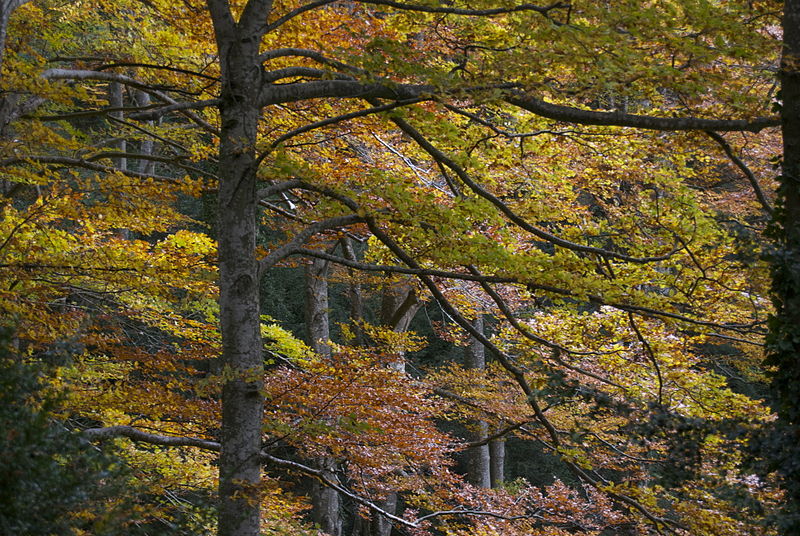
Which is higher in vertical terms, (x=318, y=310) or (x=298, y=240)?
(x=318, y=310)

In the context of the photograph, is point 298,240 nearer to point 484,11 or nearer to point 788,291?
point 484,11

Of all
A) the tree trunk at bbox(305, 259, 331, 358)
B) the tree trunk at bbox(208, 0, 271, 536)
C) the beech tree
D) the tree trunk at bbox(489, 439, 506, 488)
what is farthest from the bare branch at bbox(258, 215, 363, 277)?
the tree trunk at bbox(489, 439, 506, 488)

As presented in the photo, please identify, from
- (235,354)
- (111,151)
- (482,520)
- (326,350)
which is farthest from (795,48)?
(326,350)

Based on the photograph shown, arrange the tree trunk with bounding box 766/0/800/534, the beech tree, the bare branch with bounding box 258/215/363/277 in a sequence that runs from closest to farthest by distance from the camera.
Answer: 1. the tree trunk with bounding box 766/0/800/534
2. the beech tree
3. the bare branch with bounding box 258/215/363/277

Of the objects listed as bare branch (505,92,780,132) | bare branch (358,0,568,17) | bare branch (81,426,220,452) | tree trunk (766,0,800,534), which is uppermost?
bare branch (358,0,568,17)

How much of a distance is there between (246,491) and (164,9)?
16.7 ft

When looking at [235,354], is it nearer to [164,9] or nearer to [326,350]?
[164,9]

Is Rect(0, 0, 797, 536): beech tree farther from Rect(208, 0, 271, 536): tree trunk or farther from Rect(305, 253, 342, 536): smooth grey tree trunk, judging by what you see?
Rect(305, 253, 342, 536): smooth grey tree trunk

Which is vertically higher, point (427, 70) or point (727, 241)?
point (427, 70)

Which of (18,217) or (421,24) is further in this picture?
(18,217)

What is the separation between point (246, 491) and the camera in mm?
4191

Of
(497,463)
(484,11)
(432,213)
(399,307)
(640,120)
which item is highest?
(399,307)

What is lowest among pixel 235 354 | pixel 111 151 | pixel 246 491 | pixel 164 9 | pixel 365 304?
pixel 246 491

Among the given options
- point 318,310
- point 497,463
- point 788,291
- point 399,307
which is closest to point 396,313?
point 399,307
